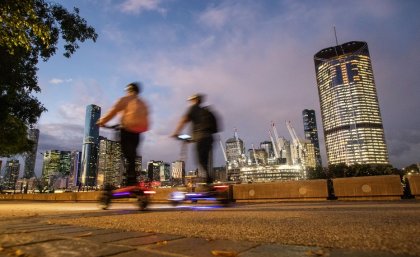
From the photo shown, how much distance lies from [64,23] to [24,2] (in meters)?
6.27

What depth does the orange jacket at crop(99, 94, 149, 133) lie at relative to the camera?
656 centimetres

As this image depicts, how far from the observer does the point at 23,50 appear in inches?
559

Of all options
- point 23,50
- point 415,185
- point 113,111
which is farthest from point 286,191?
point 23,50

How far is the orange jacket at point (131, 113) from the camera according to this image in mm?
6558

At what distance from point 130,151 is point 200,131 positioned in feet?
5.27

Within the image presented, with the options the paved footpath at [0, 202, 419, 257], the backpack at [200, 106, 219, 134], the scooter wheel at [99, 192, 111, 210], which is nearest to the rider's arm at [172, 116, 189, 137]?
the backpack at [200, 106, 219, 134]

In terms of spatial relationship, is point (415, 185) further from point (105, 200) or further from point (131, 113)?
point (105, 200)

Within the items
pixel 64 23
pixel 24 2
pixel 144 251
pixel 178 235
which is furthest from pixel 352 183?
pixel 64 23

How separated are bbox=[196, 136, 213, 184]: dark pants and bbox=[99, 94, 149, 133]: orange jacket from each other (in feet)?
4.20

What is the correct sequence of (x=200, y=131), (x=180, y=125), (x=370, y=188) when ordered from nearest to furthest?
1. (x=200, y=131)
2. (x=180, y=125)
3. (x=370, y=188)

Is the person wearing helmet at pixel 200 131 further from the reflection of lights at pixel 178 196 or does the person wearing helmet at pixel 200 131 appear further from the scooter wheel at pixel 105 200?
the scooter wheel at pixel 105 200

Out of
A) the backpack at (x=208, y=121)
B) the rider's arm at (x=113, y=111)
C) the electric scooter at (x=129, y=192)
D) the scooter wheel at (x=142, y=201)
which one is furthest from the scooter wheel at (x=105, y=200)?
the backpack at (x=208, y=121)

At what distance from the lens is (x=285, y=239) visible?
234cm

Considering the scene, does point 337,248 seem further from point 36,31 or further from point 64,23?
point 64,23
